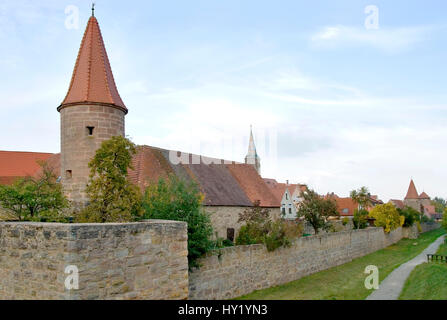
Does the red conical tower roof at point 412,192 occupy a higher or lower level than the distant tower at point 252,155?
lower

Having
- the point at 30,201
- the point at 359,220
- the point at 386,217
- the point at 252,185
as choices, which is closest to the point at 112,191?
the point at 30,201

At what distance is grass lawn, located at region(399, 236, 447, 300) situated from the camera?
15.1 metres

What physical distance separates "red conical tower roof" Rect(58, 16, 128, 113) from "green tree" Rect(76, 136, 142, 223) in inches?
186

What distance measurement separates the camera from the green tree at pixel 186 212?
43.3 feet

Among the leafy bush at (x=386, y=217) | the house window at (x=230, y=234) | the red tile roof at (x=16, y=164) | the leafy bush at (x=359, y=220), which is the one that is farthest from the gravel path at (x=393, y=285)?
the red tile roof at (x=16, y=164)

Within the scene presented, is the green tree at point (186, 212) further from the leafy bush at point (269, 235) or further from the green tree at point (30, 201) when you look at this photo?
the leafy bush at point (269, 235)

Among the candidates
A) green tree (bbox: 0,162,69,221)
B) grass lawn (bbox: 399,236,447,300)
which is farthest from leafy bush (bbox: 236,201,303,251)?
green tree (bbox: 0,162,69,221)

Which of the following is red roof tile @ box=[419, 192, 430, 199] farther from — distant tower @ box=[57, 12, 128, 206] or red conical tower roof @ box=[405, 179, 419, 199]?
distant tower @ box=[57, 12, 128, 206]

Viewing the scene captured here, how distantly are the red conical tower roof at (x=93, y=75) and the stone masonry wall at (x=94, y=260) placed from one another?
655 cm

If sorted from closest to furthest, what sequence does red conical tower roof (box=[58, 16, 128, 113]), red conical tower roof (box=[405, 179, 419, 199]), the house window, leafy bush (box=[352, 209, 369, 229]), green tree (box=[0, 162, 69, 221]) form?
green tree (box=[0, 162, 69, 221]) → red conical tower roof (box=[58, 16, 128, 113]) → the house window → leafy bush (box=[352, 209, 369, 229]) → red conical tower roof (box=[405, 179, 419, 199])

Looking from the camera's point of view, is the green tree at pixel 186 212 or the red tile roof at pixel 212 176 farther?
the red tile roof at pixel 212 176

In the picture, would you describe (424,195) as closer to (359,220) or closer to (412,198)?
(412,198)

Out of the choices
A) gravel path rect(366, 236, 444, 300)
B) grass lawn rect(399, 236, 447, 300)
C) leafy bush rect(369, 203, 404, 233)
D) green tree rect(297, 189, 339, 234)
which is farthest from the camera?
leafy bush rect(369, 203, 404, 233)
